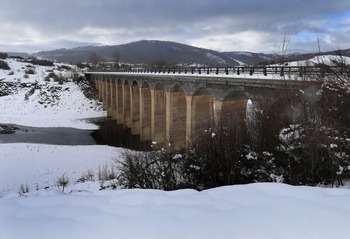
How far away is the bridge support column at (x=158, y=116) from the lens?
33.5 metres

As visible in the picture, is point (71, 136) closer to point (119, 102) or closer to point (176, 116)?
point (119, 102)

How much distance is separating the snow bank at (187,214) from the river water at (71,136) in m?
25.5

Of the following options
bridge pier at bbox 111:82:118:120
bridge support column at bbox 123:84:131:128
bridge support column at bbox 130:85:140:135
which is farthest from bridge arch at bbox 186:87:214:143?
bridge pier at bbox 111:82:118:120

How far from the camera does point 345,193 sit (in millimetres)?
5555

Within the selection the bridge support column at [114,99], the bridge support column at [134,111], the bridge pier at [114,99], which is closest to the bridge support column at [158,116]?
the bridge support column at [134,111]

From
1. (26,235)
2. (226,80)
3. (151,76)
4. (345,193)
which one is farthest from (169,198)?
(151,76)

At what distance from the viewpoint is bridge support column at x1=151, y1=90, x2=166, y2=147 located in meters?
33.5

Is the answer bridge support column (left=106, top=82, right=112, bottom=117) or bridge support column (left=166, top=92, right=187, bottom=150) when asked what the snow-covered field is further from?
bridge support column (left=106, top=82, right=112, bottom=117)

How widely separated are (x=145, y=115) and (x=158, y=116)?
458 centimetres

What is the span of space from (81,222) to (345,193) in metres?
6.26

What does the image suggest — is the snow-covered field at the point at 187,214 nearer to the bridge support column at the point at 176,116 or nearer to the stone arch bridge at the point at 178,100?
the stone arch bridge at the point at 178,100

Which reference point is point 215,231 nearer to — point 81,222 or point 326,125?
point 81,222

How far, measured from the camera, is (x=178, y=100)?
94.7 ft

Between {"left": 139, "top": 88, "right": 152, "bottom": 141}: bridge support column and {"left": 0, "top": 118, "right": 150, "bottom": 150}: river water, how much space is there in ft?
5.48
